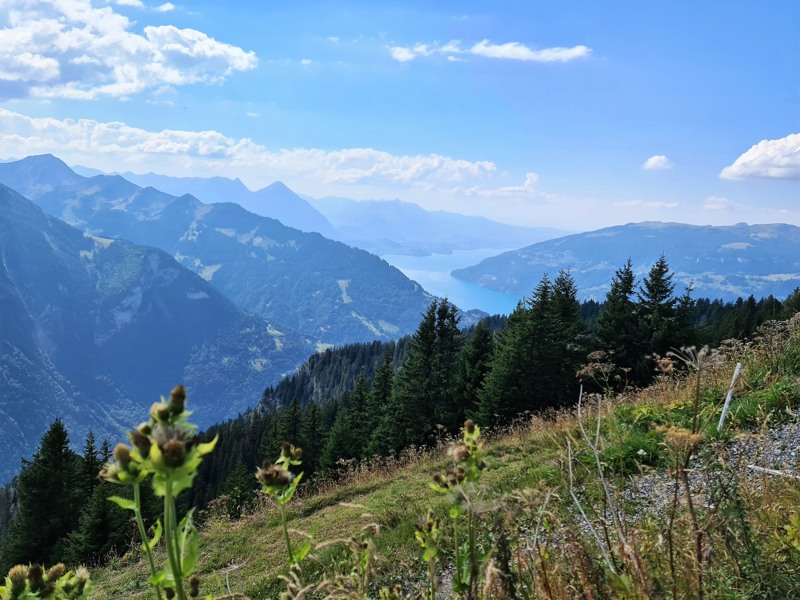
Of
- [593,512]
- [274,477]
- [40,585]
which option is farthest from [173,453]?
[593,512]

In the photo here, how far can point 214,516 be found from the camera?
12195mm

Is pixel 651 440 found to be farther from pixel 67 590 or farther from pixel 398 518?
pixel 67 590

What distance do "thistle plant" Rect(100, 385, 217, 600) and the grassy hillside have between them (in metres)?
A: 0.35

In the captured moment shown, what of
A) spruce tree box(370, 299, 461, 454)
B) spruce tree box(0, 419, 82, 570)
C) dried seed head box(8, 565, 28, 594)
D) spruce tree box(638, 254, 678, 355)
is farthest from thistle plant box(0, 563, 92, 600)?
spruce tree box(0, 419, 82, 570)

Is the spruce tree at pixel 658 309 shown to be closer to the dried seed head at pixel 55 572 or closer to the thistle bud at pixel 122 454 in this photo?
the dried seed head at pixel 55 572

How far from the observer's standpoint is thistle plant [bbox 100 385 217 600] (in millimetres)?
986

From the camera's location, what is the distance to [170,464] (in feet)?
3.25

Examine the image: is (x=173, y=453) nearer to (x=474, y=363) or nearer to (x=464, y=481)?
(x=464, y=481)

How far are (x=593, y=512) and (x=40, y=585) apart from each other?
1856 mm

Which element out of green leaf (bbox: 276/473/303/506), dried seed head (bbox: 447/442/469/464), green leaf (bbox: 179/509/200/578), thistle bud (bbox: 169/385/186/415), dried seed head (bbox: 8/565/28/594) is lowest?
dried seed head (bbox: 8/565/28/594)

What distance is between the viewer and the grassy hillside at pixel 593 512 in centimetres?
163

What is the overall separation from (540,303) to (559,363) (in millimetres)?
3256

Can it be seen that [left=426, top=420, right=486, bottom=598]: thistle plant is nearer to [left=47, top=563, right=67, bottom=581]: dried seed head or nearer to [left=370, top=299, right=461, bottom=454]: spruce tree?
Answer: [left=47, top=563, right=67, bottom=581]: dried seed head

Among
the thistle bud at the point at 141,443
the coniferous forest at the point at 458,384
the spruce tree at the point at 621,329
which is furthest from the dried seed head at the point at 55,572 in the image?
the spruce tree at the point at 621,329
